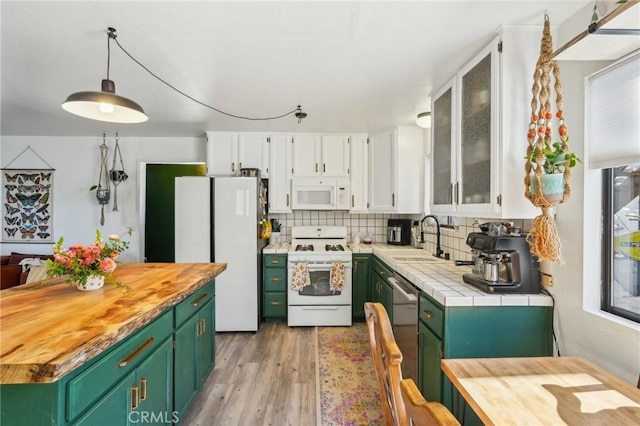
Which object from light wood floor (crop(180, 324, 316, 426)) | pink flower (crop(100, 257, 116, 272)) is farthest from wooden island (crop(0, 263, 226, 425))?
light wood floor (crop(180, 324, 316, 426))

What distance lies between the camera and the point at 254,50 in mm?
1736

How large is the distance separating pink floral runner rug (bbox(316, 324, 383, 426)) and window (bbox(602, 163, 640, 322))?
1455 mm

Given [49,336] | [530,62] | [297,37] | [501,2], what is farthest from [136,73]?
[530,62]

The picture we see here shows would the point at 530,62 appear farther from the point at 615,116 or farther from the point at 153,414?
the point at 153,414

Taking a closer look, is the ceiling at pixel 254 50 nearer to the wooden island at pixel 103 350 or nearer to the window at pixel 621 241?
the window at pixel 621 241

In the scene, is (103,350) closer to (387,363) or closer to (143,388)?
(143,388)

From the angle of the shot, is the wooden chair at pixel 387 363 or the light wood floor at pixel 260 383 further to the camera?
the light wood floor at pixel 260 383

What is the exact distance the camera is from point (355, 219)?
3916 millimetres

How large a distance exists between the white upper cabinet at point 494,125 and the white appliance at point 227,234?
2.09 meters

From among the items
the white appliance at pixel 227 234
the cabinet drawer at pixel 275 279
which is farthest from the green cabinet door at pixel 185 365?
the cabinet drawer at pixel 275 279

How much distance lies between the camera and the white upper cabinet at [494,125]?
151cm

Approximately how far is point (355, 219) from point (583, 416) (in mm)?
3162

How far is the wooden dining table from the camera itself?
2.63ft

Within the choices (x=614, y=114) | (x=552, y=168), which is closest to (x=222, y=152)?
(x=552, y=168)
